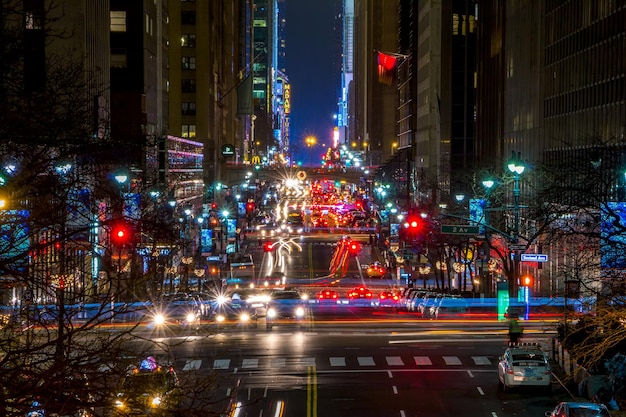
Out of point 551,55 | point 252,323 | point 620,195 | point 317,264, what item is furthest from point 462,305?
point 317,264

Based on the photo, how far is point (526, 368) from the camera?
117ft

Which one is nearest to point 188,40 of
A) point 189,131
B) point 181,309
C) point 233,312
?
point 189,131

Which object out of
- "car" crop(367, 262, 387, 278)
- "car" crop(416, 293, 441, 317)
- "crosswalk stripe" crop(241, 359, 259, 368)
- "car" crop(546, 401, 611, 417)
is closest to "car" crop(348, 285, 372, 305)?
"car" crop(416, 293, 441, 317)

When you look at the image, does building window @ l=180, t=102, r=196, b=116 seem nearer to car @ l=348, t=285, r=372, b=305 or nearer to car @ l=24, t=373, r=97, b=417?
car @ l=348, t=285, r=372, b=305

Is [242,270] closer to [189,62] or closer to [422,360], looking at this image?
[422,360]

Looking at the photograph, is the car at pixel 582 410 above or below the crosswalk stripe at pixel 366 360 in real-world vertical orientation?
above

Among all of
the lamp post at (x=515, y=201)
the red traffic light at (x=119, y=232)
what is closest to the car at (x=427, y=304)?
the lamp post at (x=515, y=201)

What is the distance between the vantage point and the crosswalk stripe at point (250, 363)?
41812mm

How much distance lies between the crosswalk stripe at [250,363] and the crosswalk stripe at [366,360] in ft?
12.9

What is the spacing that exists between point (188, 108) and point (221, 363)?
360 feet

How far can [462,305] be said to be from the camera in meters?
63.4

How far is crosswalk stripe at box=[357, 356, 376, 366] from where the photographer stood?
4262cm

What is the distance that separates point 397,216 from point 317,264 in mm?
18194

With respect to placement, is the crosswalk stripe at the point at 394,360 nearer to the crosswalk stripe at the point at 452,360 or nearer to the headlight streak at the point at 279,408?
the crosswalk stripe at the point at 452,360
